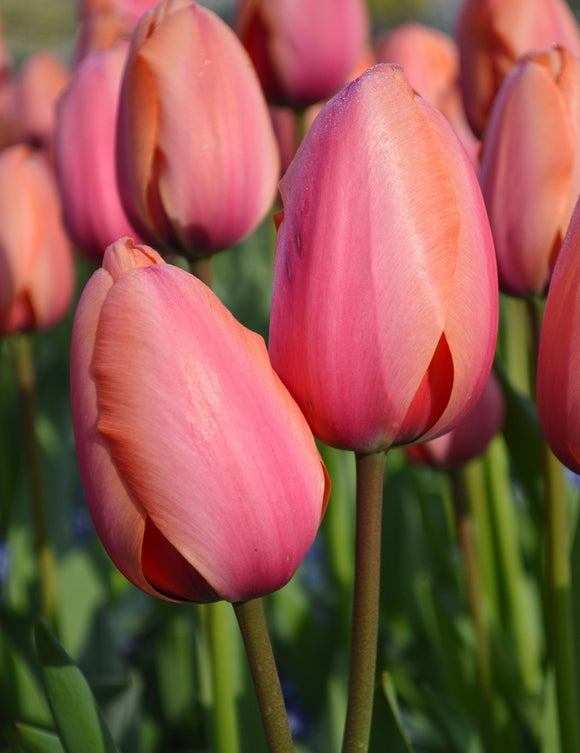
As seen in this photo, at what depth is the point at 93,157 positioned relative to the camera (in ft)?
2.89

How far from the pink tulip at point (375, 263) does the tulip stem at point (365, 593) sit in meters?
0.02

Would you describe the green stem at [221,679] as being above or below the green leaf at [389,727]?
below

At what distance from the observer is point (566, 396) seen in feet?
1.42

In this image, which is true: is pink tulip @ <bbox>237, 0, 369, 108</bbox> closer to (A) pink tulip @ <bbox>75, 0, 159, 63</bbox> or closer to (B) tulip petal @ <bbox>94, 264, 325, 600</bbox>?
(A) pink tulip @ <bbox>75, 0, 159, 63</bbox>

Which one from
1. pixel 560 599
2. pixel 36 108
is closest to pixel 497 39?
pixel 560 599

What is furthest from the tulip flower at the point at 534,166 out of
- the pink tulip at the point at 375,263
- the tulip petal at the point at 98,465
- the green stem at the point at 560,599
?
the tulip petal at the point at 98,465

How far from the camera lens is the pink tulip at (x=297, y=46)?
37.3 inches

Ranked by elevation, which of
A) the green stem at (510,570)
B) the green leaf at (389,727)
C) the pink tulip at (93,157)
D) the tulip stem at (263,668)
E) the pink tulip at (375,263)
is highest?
the pink tulip at (375,263)

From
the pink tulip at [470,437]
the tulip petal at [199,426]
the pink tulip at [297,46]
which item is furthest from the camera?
the pink tulip at [297,46]

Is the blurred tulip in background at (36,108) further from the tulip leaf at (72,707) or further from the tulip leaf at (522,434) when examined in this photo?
the tulip leaf at (72,707)

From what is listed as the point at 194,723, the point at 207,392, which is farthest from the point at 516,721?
the point at 207,392

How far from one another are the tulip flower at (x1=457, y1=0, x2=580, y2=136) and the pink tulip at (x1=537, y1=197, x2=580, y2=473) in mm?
516

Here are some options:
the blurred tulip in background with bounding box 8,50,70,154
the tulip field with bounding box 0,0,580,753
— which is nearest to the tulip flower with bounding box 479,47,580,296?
the tulip field with bounding box 0,0,580,753

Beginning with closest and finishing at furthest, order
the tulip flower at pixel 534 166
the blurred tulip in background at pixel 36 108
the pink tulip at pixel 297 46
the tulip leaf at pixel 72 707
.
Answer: the tulip leaf at pixel 72 707
the tulip flower at pixel 534 166
the pink tulip at pixel 297 46
the blurred tulip in background at pixel 36 108
